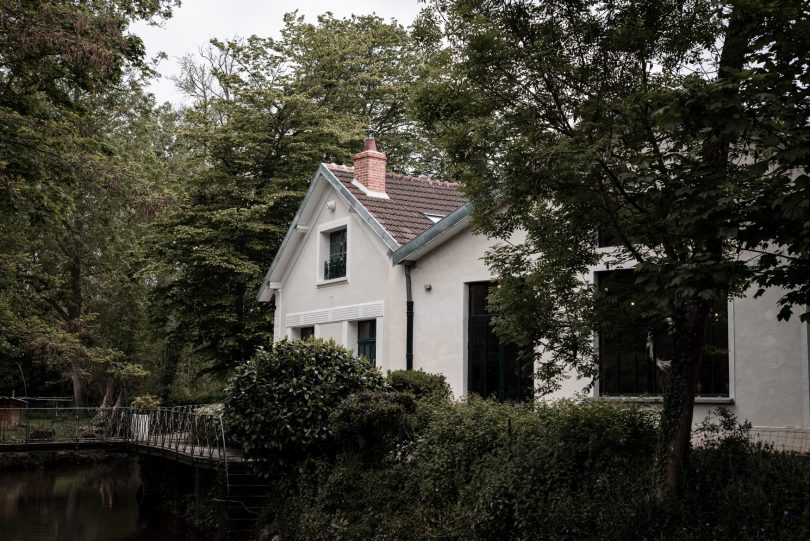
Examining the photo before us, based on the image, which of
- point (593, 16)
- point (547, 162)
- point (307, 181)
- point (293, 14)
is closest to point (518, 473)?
point (547, 162)

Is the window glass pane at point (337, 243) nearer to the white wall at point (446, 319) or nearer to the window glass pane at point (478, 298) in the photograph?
the white wall at point (446, 319)

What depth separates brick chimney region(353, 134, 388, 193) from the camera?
2166 centimetres

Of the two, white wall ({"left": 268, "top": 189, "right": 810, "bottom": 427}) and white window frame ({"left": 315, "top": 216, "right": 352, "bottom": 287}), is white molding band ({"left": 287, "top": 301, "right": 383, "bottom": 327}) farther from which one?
white window frame ({"left": 315, "top": 216, "right": 352, "bottom": 287})

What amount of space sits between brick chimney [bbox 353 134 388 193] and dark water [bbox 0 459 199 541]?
9.28 metres

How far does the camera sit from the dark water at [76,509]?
58.5 ft

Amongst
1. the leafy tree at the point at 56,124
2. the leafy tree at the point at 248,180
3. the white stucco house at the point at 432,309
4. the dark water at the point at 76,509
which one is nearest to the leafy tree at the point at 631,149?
the white stucco house at the point at 432,309

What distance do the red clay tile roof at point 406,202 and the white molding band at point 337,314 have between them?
5.68ft

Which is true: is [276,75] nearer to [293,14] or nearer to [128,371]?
[293,14]

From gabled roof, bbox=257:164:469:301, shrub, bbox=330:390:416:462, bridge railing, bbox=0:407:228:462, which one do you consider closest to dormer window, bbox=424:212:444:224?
gabled roof, bbox=257:164:469:301

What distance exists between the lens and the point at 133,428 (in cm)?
2150

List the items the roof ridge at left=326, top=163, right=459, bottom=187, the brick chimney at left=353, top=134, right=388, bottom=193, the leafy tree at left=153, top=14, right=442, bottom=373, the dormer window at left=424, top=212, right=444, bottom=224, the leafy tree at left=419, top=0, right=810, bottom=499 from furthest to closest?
1. the leafy tree at left=153, top=14, right=442, bottom=373
2. the roof ridge at left=326, top=163, right=459, bottom=187
3. the brick chimney at left=353, top=134, right=388, bottom=193
4. the dormer window at left=424, top=212, right=444, bottom=224
5. the leafy tree at left=419, top=0, right=810, bottom=499

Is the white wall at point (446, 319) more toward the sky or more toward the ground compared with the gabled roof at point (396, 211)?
more toward the ground

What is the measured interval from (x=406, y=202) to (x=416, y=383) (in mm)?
6673

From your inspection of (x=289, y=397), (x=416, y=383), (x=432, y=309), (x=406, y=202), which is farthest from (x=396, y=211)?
(x=289, y=397)
